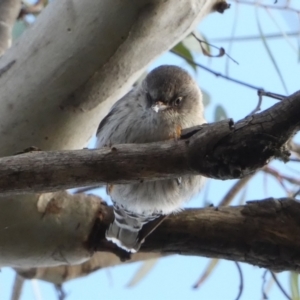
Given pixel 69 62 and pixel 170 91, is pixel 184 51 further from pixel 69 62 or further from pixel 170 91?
pixel 69 62

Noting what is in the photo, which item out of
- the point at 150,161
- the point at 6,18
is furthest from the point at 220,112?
the point at 150,161

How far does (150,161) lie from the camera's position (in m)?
0.87

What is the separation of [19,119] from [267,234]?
0.56m

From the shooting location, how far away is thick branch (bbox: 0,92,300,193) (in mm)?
836

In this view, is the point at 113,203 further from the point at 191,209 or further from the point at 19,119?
the point at 19,119

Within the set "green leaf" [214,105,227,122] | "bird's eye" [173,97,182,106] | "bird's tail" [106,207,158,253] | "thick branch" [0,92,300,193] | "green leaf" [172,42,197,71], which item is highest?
"green leaf" [172,42,197,71]

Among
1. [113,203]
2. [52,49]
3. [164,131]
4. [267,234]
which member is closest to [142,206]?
[113,203]

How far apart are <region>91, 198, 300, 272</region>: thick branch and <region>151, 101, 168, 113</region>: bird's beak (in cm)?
26

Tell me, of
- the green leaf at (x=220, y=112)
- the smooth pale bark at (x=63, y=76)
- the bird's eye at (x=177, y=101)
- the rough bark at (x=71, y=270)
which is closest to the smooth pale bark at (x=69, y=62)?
the smooth pale bark at (x=63, y=76)

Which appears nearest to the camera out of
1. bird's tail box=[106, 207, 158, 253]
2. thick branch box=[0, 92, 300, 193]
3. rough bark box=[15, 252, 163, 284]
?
thick branch box=[0, 92, 300, 193]

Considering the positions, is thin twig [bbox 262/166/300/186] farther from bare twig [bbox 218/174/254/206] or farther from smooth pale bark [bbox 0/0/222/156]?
smooth pale bark [bbox 0/0/222/156]

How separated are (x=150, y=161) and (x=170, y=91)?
70cm

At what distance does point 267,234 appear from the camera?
4.08 feet

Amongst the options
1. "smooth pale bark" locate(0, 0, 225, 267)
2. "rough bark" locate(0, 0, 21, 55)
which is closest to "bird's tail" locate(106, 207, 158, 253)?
"smooth pale bark" locate(0, 0, 225, 267)
